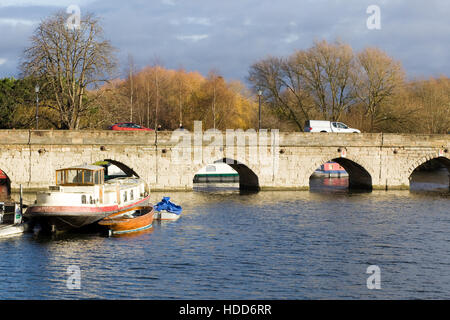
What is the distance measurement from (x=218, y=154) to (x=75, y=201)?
20045 mm

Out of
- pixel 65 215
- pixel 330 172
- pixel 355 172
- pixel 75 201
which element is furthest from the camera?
pixel 330 172

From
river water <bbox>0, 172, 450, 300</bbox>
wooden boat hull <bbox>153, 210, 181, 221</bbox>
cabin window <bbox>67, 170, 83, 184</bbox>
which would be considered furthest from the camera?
wooden boat hull <bbox>153, 210, 181, 221</bbox>

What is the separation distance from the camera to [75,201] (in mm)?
30953

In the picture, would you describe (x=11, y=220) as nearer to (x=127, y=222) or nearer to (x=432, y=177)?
→ (x=127, y=222)

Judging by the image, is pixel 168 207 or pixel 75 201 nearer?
pixel 75 201

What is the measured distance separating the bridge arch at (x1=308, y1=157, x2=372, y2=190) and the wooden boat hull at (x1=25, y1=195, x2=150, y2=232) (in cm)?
2441

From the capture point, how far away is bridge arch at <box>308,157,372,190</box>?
51.7 metres

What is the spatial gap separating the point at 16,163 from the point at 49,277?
24.4m

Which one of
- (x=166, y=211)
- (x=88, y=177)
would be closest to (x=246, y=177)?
(x=166, y=211)

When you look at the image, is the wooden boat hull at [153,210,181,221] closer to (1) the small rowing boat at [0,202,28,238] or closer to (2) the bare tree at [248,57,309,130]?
(1) the small rowing boat at [0,202,28,238]

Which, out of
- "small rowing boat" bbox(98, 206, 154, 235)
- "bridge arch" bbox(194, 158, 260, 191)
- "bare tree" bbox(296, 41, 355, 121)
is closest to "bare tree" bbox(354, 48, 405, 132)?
"bare tree" bbox(296, 41, 355, 121)

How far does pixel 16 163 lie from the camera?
4559 centimetres
